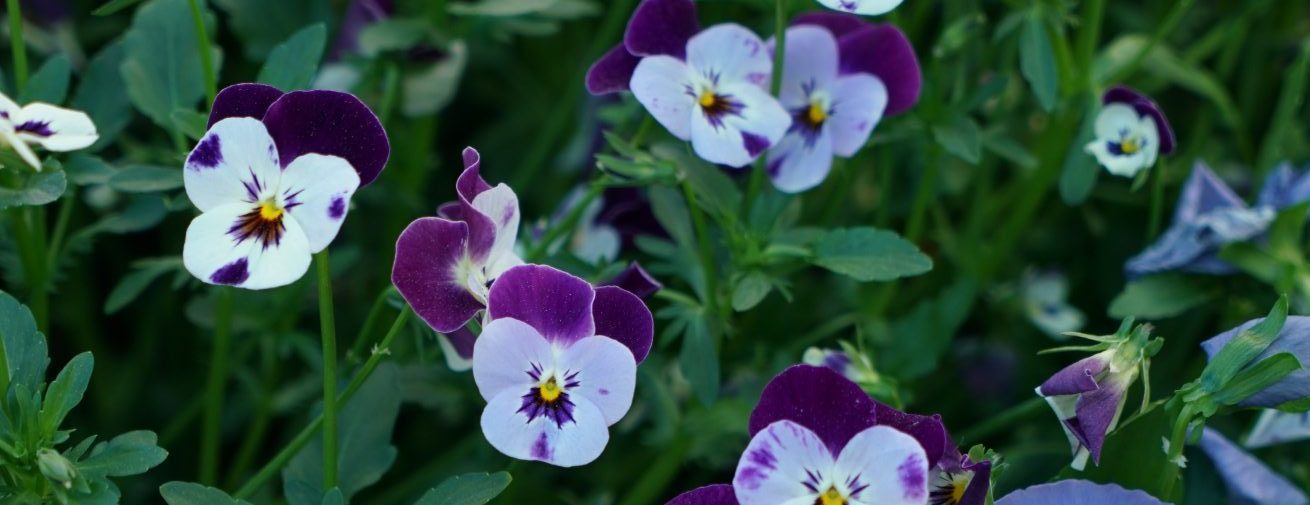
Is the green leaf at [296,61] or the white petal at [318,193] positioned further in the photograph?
the green leaf at [296,61]

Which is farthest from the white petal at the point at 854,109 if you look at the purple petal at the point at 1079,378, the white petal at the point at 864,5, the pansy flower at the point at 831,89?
the purple petal at the point at 1079,378

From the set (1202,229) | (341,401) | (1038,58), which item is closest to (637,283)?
(341,401)

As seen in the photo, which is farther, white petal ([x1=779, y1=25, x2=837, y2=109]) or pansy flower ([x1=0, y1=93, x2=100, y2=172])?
white petal ([x1=779, y1=25, x2=837, y2=109])

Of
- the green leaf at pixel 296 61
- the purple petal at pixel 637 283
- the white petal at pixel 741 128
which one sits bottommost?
the purple petal at pixel 637 283

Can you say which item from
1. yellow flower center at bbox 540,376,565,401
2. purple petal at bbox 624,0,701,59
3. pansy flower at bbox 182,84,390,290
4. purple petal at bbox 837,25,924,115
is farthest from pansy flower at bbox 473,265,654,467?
purple petal at bbox 837,25,924,115

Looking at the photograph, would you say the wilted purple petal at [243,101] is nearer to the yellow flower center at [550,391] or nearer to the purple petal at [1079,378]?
the yellow flower center at [550,391]

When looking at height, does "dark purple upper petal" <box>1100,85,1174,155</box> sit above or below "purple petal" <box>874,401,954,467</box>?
above

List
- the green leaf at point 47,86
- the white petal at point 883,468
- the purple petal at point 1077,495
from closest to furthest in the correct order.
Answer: the white petal at point 883,468 < the purple petal at point 1077,495 < the green leaf at point 47,86

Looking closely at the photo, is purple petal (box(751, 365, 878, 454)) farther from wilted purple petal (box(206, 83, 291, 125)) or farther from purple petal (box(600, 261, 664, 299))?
wilted purple petal (box(206, 83, 291, 125))
